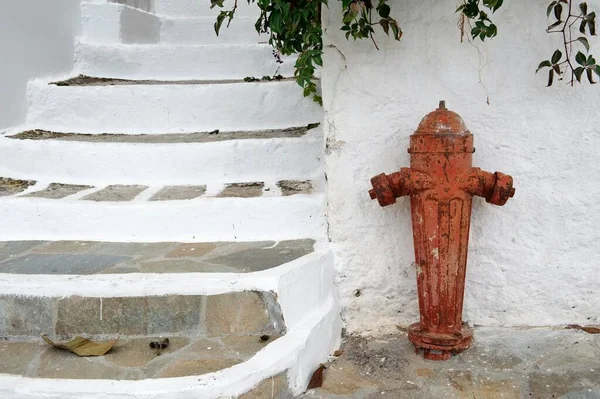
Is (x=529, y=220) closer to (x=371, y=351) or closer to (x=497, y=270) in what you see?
(x=497, y=270)

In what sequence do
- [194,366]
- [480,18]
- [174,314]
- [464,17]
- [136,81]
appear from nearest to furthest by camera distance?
1. [194,366]
2. [174,314]
3. [480,18]
4. [464,17]
5. [136,81]

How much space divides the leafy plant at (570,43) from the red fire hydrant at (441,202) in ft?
1.56

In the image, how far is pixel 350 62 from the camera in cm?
273

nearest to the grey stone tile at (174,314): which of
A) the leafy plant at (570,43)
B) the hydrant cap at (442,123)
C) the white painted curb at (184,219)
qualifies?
the white painted curb at (184,219)

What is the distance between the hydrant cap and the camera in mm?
2438

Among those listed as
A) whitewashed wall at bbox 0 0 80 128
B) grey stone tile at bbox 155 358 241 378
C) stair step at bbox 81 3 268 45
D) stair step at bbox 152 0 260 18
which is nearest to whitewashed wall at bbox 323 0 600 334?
grey stone tile at bbox 155 358 241 378

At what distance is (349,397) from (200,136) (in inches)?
83.2

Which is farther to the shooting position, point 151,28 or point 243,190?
point 151,28

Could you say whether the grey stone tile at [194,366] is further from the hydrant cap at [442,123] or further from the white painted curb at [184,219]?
the hydrant cap at [442,123]

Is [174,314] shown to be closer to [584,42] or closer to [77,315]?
[77,315]

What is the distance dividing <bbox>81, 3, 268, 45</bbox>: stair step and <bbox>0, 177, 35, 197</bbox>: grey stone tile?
1.69 metres

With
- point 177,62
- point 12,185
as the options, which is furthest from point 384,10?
point 177,62

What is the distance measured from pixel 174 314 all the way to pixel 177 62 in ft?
9.69

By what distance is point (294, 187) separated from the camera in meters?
3.28
